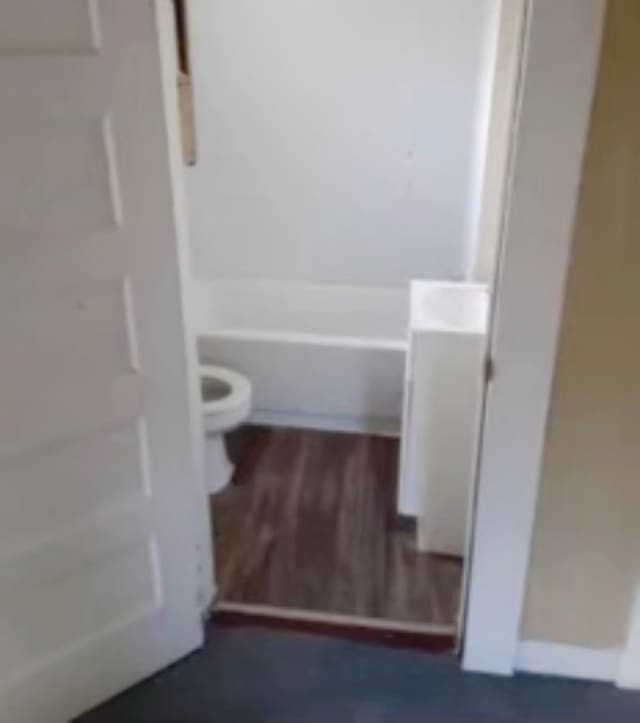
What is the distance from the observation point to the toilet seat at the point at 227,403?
9.12 feet

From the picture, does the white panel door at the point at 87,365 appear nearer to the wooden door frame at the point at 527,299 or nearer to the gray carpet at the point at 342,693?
the gray carpet at the point at 342,693

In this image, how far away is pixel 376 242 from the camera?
3600 mm

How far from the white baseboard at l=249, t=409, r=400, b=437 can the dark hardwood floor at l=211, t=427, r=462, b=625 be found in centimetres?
4

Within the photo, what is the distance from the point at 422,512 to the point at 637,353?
3.50ft

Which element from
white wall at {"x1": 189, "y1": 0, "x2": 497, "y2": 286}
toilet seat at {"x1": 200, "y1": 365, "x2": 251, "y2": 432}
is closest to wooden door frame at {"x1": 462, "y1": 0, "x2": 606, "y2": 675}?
toilet seat at {"x1": 200, "y1": 365, "x2": 251, "y2": 432}

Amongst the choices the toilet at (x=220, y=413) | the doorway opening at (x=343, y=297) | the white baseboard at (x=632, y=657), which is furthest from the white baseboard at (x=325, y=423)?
the white baseboard at (x=632, y=657)

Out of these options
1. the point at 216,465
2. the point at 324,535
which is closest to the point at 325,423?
the point at 216,465

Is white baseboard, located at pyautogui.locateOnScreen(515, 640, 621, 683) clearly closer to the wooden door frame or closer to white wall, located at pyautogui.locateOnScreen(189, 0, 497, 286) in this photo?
the wooden door frame

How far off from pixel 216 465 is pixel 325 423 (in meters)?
0.61

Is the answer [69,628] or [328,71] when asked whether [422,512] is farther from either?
[328,71]

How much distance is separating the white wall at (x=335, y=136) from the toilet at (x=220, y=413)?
86 centimetres

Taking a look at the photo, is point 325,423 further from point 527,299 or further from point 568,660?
point 527,299

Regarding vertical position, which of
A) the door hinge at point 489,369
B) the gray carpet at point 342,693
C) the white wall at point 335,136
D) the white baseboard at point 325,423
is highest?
the white wall at point 335,136

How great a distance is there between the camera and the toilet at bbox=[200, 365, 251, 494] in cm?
279
